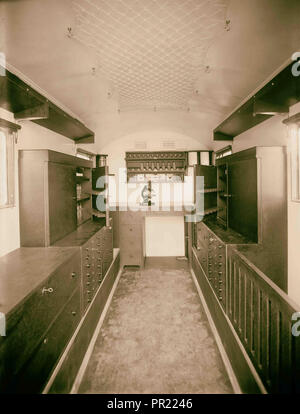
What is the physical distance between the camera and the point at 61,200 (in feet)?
9.26

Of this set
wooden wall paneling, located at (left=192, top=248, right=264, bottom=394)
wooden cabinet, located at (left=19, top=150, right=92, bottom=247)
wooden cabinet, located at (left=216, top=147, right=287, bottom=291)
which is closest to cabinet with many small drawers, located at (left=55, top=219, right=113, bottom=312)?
wooden cabinet, located at (left=19, top=150, right=92, bottom=247)

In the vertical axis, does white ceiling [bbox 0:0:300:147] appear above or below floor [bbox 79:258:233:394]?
above

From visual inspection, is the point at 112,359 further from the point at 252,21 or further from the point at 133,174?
the point at 133,174

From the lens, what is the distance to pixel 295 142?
249 cm

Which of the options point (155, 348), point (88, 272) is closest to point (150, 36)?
point (88, 272)

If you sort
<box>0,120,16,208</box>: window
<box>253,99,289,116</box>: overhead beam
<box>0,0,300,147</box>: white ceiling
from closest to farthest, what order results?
1. <box>0,0,300,147</box>: white ceiling
2. <box>0,120,16,208</box>: window
3. <box>253,99,289,116</box>: overhead beam

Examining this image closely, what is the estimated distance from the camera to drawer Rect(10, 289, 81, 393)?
140 cm

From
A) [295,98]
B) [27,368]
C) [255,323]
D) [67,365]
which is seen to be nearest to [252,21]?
[295,98]

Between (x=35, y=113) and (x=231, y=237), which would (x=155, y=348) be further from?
(x=35, y=113)

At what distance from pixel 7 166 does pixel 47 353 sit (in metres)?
1.68

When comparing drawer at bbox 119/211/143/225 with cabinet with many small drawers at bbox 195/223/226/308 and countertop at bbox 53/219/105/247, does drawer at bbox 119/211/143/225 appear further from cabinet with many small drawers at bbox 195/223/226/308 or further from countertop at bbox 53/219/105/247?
cabinet with many small drawers at bbox 195/223/226/308

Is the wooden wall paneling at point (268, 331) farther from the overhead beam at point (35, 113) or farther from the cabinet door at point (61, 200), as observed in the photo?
the overhead beam at point (35, 113)

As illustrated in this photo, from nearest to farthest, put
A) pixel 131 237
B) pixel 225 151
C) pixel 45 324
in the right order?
1. pixel 45 324
2. pixel 225 151
3. pixel 131 237

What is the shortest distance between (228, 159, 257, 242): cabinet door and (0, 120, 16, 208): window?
8.04ft
